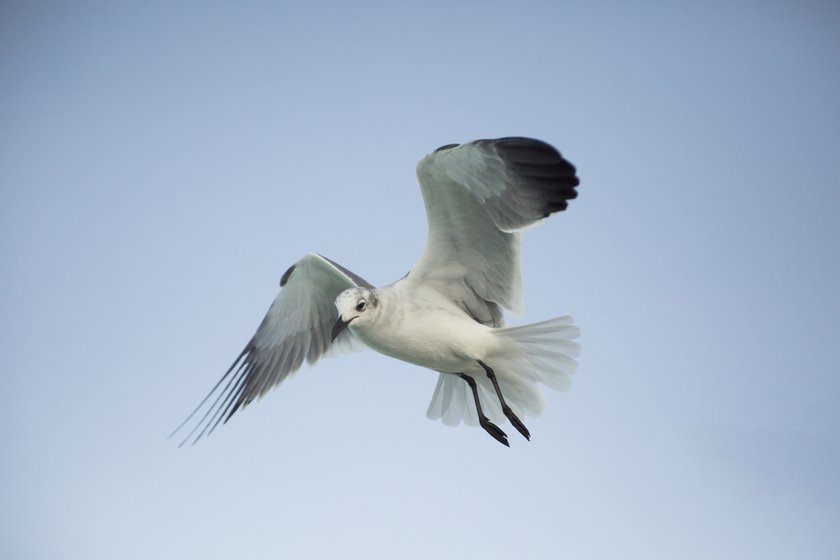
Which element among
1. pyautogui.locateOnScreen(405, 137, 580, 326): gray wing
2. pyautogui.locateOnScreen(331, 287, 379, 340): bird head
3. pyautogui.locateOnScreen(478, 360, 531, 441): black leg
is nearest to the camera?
pyautogui.locateOnScreen(405, 137, 580, 326): gray wing

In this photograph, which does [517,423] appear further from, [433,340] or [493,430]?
[433,340]

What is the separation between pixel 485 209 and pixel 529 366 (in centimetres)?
93

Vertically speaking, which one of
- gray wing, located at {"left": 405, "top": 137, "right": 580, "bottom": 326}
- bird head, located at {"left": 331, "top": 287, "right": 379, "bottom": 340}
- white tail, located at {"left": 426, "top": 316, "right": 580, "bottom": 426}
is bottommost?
white tail, located at {"left": 426, "top": 316, "right": 580, "bottom": 426}

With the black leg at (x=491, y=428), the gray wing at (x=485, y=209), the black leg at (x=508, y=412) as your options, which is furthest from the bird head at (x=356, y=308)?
the black leg at (x=491, y=428)

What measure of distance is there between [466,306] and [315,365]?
1221 millimetres

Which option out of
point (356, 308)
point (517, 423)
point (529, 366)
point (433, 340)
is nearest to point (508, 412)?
point (517, 423)

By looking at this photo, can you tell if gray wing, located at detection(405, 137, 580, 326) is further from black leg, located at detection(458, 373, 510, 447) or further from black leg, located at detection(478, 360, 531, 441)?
black leg, located at detection(458, 373, 510, 447)

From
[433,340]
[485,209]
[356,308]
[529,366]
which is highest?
[485,209]

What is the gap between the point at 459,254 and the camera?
5.53 m

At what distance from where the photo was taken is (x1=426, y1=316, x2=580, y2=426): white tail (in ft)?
17.5

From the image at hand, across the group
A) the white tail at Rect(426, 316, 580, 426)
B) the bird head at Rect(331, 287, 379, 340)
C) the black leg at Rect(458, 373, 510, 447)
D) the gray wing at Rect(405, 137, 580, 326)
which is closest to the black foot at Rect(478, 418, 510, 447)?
the black leg at Rect(458, 373, 510, 447)

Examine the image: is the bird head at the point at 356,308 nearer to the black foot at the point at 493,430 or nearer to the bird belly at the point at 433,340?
the bird belly at the point at 433,340

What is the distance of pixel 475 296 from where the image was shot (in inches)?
224

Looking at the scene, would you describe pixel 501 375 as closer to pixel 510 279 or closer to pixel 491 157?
pixel 510 279
